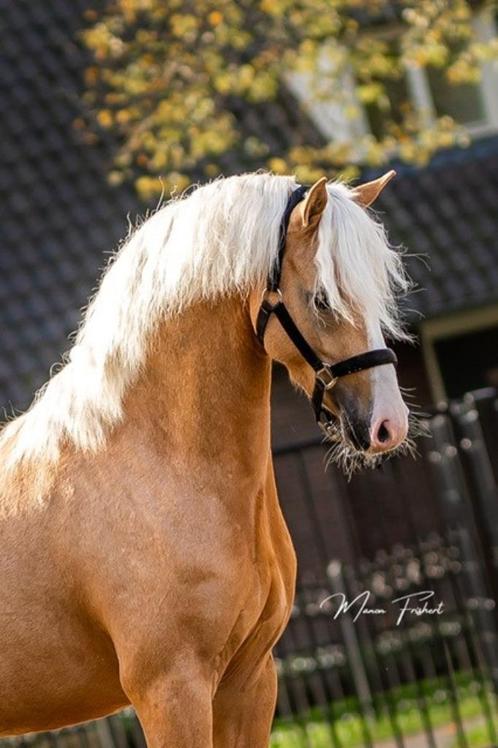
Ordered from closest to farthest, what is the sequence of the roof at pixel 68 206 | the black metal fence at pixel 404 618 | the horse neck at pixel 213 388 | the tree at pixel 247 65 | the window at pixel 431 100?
the horse neck at pixel 213 388
the black metal fence at pixel 404 618
the tree at pixel 247 65
the roof at pixel 68 206
the window at pixel 431 100

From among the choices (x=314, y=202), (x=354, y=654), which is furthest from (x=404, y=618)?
(x=314, y=202)

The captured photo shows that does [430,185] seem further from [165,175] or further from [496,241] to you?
[165,175]

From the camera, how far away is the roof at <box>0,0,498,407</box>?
11.6 metres

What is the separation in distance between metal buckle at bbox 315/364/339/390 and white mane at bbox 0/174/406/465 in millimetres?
151

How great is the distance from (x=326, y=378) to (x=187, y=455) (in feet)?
1.42

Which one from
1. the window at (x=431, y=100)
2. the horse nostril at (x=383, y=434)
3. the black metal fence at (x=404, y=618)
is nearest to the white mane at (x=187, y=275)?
the horse nostril at (x=383, y=434)

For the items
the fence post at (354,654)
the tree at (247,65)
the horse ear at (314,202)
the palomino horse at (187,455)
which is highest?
the horse ear at (314,202)

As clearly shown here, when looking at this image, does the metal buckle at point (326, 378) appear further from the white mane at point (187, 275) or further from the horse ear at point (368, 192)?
the horse ear at point (368, 192)

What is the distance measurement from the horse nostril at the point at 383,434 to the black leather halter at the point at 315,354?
0.51 feet

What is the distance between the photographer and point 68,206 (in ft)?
40.0

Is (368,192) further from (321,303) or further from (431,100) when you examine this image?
(431,100)

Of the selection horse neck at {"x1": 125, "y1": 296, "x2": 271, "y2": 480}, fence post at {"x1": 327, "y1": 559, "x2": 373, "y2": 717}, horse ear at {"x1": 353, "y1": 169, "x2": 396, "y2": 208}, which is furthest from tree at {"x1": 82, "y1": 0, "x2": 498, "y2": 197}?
horse neck at {"x1": 125, "y1": 296, "x2": 271, "y2": 480}

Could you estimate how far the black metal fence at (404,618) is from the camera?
23.5 ft

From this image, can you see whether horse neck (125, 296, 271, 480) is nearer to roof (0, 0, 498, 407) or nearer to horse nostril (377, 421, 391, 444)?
horse nostril (377, 421, 391, 444)
